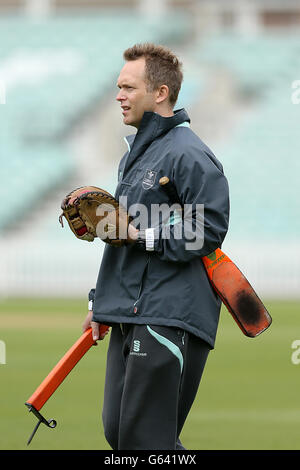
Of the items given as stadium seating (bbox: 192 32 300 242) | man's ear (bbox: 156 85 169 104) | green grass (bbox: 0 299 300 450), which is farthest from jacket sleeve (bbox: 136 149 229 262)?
stadium seating (bbox: 192 32 300 242)

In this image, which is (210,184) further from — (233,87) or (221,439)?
(233,87)

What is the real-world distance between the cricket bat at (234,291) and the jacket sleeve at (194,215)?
11 centimetres

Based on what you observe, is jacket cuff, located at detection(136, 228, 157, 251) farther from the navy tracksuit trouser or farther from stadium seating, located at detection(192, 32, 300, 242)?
stadium seating, located at detection(192, 32, 300, 242)

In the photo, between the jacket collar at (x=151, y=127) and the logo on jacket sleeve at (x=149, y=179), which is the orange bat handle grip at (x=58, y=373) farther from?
the jacket collar at (x=151, y=127)

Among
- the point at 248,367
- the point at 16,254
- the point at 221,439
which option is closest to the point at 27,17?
the point at 16,254

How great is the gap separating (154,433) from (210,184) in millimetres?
1060

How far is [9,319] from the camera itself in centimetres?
1542

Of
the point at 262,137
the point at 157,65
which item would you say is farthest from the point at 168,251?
the point at 262,137

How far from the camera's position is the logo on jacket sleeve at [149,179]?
416cm

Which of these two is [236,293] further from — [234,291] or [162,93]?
[162,93]

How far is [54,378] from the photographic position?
4395 mm

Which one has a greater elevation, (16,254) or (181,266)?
(181,266)

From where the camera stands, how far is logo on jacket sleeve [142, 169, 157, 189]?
4156 millimetres

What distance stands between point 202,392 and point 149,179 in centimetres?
486
